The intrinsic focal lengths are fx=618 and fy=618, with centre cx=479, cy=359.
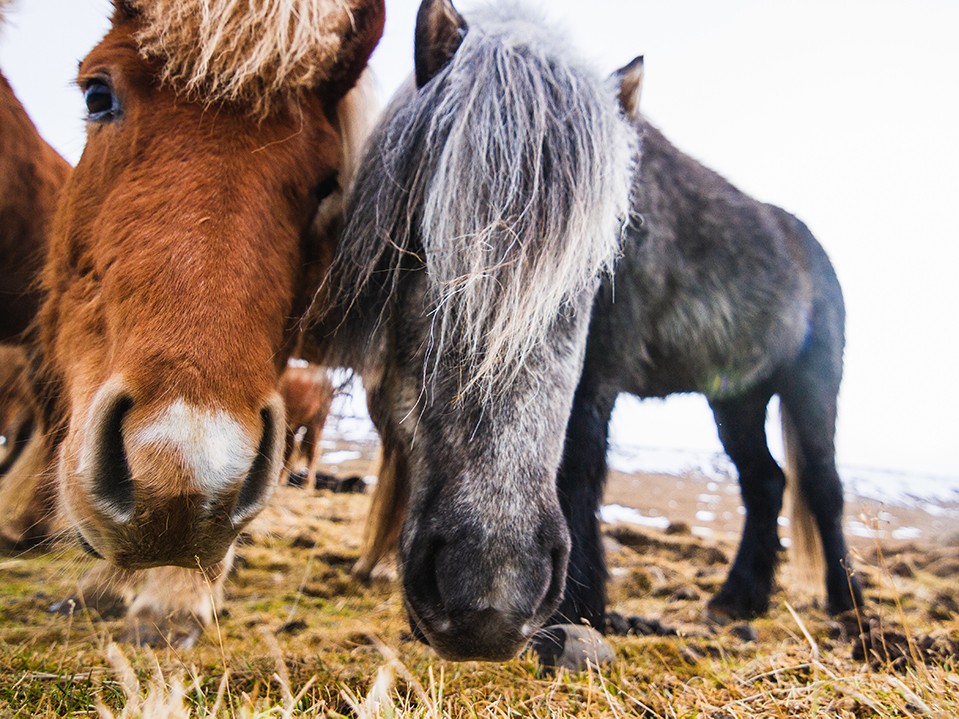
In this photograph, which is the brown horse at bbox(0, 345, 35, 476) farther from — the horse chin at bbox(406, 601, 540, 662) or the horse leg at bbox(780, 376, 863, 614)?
the horse leg at bbox(780, 376, 863, 614)

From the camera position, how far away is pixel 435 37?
1821 millimetres

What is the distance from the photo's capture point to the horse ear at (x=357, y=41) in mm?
1992

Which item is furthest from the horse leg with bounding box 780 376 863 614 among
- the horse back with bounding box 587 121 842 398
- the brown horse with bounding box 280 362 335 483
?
the brown horse with bounding box 280 362 335 483

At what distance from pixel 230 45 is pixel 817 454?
3.76 m

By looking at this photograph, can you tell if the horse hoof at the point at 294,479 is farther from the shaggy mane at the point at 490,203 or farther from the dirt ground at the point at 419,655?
the shaggy mane at the point at 490,203

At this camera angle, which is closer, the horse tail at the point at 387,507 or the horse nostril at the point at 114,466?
the horse nostril at the point at 114,466

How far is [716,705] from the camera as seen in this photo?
1477mm

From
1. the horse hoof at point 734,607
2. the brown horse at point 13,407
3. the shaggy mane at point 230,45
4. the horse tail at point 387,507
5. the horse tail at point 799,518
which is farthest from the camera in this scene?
the horse tail at point 799,518

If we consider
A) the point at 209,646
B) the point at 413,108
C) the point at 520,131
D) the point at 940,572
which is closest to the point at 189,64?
the point at 413,108

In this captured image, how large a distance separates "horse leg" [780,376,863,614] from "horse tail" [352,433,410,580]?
2.79 meters

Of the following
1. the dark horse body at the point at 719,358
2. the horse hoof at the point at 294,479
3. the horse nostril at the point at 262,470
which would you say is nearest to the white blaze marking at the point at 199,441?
the horse nostril at the point at 262,470

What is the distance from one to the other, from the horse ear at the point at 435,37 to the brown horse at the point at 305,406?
1.06 metres

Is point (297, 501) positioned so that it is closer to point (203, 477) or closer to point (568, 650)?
point (568, 650)

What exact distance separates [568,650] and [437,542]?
2.57 feet
